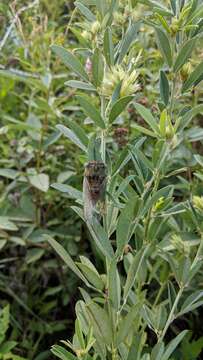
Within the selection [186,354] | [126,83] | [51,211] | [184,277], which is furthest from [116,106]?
[51,211]

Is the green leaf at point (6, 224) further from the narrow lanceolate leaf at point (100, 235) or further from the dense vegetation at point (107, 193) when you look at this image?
the narrow lanceolate leaf at point (100, 235)

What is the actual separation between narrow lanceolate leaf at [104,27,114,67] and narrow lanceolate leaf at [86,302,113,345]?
0.29 metres

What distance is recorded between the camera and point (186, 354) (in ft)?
3.71

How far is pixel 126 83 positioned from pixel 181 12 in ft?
0.38

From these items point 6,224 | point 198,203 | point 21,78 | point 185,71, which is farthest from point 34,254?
point 185,71

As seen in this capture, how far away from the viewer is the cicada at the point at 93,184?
0.66 metres

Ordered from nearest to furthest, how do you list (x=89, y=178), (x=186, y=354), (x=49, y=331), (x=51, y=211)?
(x=89, y=178) → (x=186, y=354) → (x=49, y=331) → (x=51, y=211)

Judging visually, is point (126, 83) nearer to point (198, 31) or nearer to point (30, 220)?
point (198, 31)

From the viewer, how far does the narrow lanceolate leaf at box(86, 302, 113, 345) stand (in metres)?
0.71

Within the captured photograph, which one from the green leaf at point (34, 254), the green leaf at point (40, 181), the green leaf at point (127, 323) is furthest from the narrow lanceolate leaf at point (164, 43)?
the green leaf at point (34, 254)

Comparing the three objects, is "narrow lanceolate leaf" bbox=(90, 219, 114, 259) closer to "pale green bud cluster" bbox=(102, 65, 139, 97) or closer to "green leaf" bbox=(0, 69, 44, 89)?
"pale green bud cluster" bbox=(102, 65, 139, 97)

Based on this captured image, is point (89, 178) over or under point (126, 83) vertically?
under

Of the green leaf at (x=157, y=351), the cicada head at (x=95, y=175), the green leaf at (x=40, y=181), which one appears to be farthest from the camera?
the green leaf at (x=40, y=181)

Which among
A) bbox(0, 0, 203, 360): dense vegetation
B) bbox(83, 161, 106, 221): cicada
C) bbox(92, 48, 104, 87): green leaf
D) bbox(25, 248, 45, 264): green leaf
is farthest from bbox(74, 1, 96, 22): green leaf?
bbox(25, 248, 45, 264): green leaf
